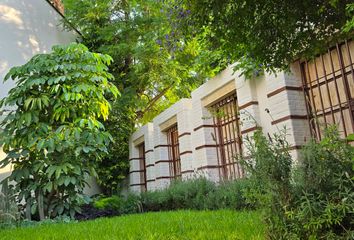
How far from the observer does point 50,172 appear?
6164 millimetres

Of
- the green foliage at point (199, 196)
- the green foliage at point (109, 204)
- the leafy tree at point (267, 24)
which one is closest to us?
the leafy tree at point (267, 24)

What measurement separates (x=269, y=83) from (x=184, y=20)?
348 centimetres

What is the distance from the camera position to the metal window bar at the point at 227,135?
23.3 feet

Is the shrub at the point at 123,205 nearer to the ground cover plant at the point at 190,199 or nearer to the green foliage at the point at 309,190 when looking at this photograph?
the ground cover plant at the point at 190,199

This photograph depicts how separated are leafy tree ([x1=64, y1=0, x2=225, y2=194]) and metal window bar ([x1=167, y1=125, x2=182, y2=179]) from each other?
2.26 m

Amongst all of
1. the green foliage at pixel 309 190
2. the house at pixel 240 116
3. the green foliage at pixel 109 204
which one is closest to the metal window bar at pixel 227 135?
the house at pixel 240 116

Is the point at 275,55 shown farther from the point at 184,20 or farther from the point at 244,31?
the point at 184,20

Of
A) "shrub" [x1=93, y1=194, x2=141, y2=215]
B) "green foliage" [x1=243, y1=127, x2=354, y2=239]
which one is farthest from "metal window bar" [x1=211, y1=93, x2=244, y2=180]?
"green foliage" [x1=243, y1=127, x2=354, y2=239]

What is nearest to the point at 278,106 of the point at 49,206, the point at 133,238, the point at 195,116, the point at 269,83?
the point at 269,83

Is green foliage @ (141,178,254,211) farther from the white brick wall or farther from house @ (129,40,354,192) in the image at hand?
the white brick wall

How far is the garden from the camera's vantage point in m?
2.57

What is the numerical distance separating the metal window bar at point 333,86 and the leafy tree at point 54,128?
3637 millimetres

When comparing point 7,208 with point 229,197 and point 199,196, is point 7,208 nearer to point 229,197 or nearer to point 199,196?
point 199,196

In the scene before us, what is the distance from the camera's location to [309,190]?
2.54 metres
